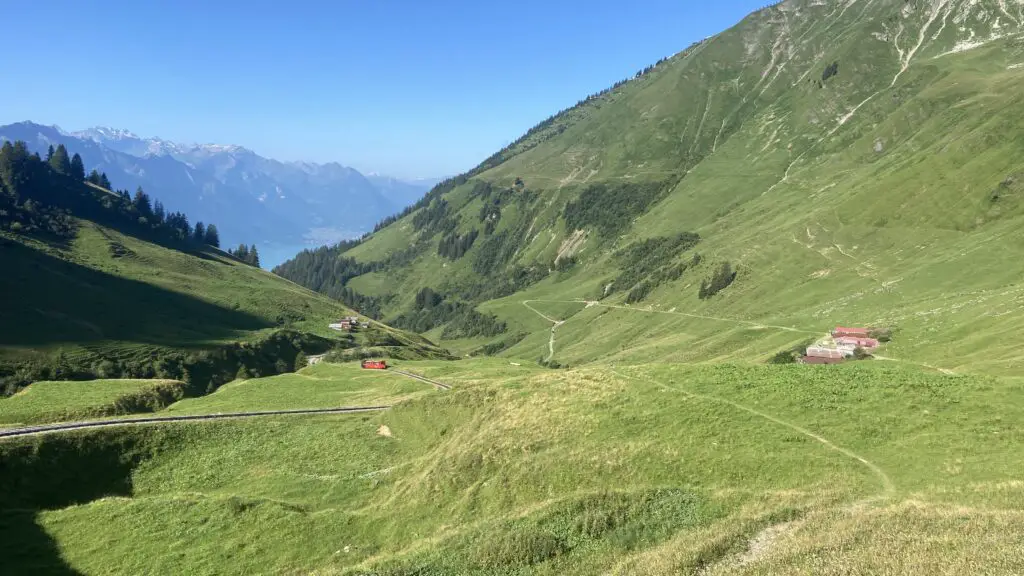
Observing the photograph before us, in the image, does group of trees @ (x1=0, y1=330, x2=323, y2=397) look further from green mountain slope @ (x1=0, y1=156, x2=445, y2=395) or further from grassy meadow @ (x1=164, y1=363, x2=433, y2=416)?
grassy meadow @ (x1=164, y1=363, x2=433, y2=416)

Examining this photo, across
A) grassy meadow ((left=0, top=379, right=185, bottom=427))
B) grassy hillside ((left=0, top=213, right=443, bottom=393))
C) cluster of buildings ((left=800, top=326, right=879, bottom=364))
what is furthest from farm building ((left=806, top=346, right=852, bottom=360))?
grassy hillside ((left=0, top=213, right=443, bottom=393))

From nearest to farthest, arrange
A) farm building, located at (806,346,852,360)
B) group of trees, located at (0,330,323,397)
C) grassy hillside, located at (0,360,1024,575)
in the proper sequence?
grassy hillside, located at (0,360,1024,575)
farm building, located at (806,346,852,360)
group of trees, located at (0,330,323,397)

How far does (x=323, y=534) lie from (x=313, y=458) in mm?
15249

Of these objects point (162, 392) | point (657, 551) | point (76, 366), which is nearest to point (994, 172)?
point (657, 551)

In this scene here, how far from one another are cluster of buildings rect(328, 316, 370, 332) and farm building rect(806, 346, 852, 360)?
460 ft

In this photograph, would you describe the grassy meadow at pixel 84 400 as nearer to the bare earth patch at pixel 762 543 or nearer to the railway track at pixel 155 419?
the railway track at pixel 155 419

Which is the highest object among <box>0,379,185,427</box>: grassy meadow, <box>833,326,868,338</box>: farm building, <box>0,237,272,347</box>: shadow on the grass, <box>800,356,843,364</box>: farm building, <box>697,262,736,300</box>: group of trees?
<box>0,237,272,347</box>: shadow on the grass

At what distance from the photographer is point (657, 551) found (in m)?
20.1

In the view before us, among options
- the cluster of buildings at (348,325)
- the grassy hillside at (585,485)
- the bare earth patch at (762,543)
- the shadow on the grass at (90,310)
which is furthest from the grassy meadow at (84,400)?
the cluster of buildings at (348,325)

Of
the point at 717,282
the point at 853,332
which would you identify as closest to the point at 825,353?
the point at 853,332

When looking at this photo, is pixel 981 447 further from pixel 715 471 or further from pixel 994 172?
pixel 994 172

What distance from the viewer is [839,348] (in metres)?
76.7

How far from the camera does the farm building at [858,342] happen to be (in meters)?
75.8

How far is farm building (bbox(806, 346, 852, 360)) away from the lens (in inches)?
2940
